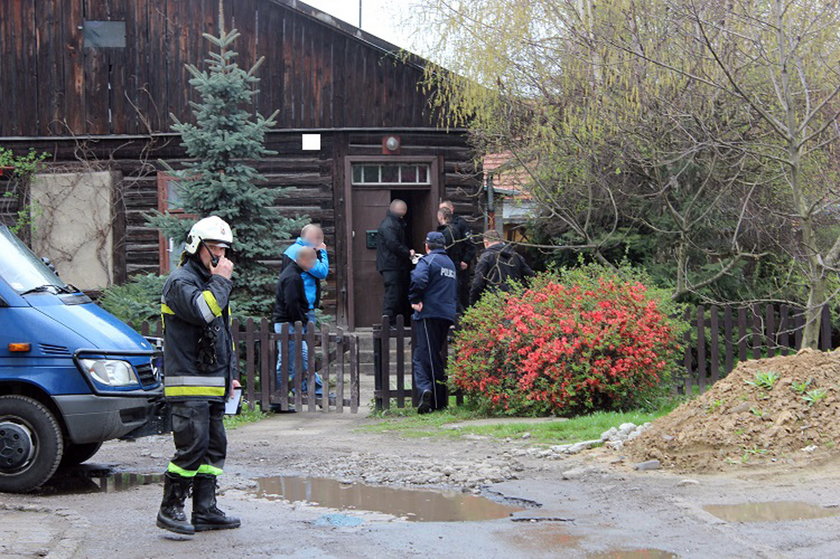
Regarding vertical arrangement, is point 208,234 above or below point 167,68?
below

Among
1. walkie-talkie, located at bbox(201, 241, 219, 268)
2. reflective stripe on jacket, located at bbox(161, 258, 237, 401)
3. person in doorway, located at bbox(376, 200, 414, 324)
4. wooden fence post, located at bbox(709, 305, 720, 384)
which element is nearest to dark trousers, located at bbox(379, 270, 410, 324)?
person in doorway, located at bbox(376, 200, 414, 324)

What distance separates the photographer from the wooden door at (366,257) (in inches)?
715

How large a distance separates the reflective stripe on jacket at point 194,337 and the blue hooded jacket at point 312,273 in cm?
598

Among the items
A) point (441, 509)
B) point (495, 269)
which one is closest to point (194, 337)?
point (441, 509)

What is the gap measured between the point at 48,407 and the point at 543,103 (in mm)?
8401

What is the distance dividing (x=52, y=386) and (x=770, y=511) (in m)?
5.12

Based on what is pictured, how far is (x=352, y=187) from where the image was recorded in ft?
59.6

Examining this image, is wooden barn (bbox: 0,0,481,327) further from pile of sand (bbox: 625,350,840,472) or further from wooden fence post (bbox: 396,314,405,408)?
pile of sand (bbox: 625,350,840,472)

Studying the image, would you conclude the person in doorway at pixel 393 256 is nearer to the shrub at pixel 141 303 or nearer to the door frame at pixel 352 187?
the door frame at pixel 352 187

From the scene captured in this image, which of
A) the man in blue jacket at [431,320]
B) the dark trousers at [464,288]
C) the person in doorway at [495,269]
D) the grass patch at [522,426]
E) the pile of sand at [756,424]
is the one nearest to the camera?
the pile of sand at [756,424]

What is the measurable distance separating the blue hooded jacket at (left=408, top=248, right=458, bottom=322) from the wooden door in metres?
6.03

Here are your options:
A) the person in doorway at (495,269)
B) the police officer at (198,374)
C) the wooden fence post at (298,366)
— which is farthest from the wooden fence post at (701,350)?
the police officer at (198,374)

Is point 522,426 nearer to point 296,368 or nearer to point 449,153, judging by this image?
point 296,368

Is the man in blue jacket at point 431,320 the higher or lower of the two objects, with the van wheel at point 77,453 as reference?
higher
